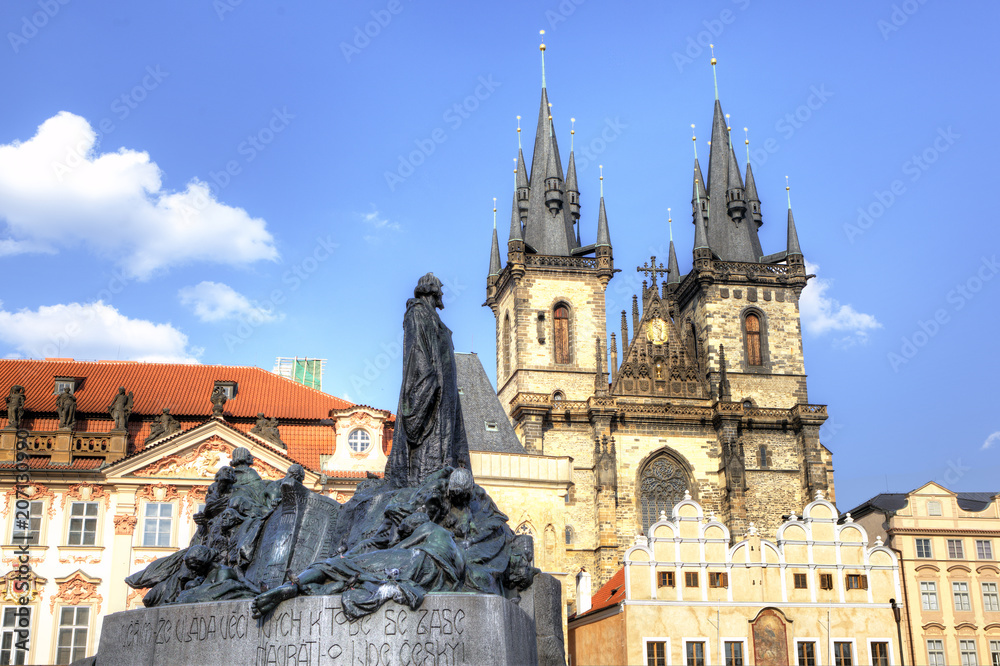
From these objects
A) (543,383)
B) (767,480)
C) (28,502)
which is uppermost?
(543,383)

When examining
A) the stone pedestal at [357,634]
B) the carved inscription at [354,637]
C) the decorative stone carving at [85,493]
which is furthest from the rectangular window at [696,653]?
the carved inscription at [354,637]

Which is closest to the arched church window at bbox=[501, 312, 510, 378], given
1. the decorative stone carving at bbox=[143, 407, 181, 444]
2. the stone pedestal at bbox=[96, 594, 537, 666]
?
the decorative stone carving at bbox=[143, 407, 181, 444]

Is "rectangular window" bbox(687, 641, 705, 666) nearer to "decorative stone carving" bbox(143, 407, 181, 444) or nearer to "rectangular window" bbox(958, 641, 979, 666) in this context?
"rectangular window" bbox(958, 641, 979, 666)

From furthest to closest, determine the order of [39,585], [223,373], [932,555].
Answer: [932,555] < [223,373] < [39,585]

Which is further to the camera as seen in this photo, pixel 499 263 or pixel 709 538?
pixel 499 263

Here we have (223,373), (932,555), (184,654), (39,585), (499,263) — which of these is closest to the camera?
(184,654)

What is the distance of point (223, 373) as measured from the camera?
30.9 m

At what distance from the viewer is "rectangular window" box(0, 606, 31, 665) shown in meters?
23.6

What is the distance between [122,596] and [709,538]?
1761 centimetres

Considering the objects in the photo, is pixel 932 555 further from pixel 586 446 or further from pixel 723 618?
pixel 586 446

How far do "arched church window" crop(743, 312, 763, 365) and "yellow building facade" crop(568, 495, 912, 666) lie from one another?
15.3m

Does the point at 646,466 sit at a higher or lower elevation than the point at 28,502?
higher

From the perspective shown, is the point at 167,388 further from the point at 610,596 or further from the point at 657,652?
the point at 657,652

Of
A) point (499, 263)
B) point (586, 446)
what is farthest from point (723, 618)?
point (499, 263)
